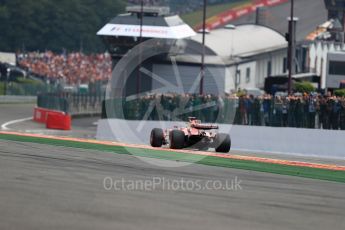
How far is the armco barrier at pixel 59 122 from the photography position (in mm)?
48312

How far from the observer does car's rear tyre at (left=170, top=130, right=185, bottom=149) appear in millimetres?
24781

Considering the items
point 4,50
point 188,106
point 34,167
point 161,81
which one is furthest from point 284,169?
point 4,50

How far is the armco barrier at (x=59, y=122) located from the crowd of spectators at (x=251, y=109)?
10126 millimetres

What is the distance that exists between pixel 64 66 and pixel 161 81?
16.4 m

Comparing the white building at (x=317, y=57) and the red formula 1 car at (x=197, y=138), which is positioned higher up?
the white building at (x=317, y=57)

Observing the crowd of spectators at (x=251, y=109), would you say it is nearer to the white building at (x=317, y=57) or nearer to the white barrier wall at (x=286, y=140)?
the white barrier wall at (x=286, y=140)

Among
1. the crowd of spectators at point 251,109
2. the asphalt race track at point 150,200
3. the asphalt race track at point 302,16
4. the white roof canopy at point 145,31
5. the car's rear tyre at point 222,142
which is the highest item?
the asphalt race track at point 302,16

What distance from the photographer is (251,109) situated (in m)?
33.8

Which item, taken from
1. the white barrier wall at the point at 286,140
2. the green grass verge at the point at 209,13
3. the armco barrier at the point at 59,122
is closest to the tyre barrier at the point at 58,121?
the armco barrier at the point at 59,122

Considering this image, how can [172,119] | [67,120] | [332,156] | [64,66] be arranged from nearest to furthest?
[332,156], [172,119], [67,120], [64,66]

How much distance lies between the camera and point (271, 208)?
13812mm

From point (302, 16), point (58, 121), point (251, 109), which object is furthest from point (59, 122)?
point (302, 16)

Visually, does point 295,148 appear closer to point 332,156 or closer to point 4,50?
point 332,156

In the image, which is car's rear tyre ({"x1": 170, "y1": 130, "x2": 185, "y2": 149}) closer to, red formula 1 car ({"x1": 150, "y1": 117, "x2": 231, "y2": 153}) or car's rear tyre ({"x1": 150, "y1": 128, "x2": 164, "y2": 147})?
red formula 1 car ({"x1": 150, "y1": 117, "x2": 231, "y2": 153})
